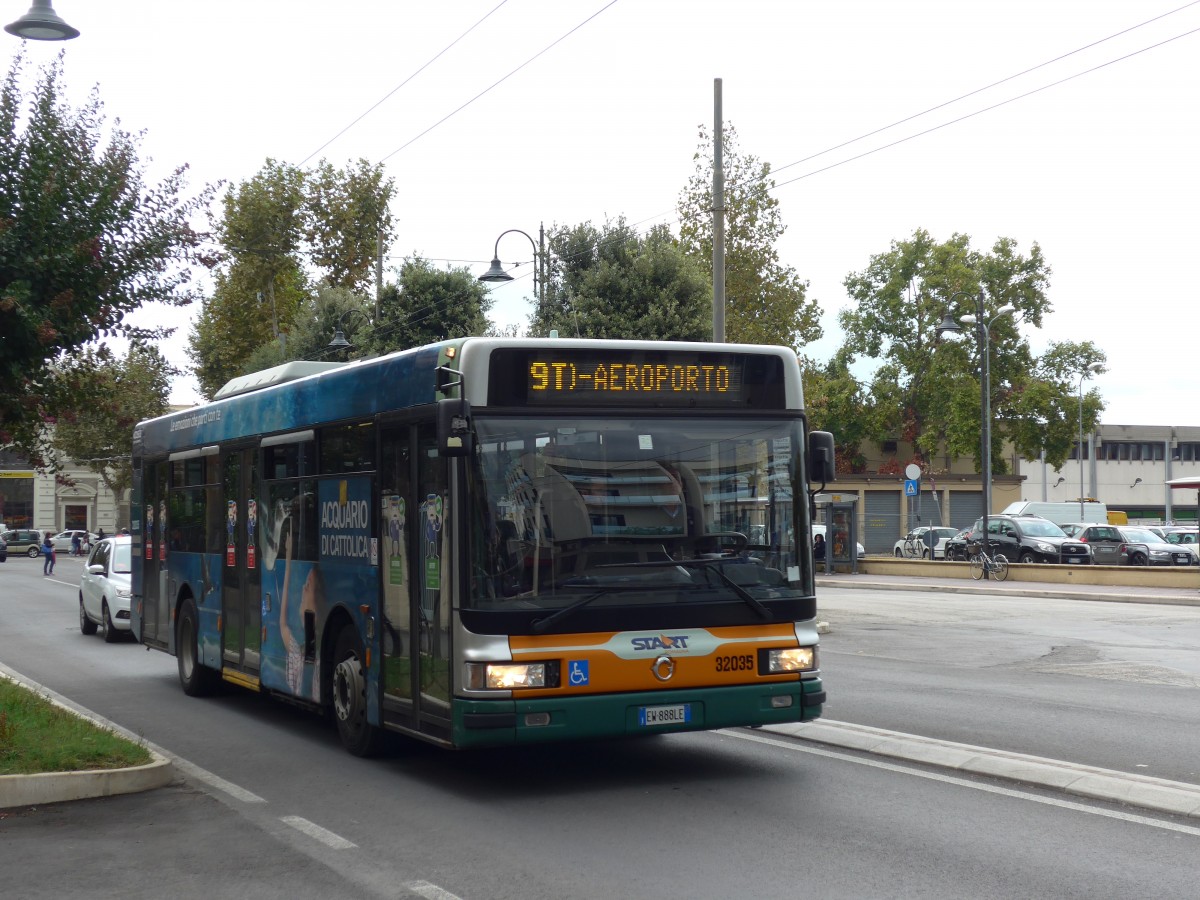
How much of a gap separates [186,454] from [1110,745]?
902 cm

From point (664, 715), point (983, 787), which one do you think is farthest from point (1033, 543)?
point (664, 715)

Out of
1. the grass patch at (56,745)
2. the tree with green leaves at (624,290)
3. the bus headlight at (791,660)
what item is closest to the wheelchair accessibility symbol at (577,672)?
the bus headlight at (791,660)

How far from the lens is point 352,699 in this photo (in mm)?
10000

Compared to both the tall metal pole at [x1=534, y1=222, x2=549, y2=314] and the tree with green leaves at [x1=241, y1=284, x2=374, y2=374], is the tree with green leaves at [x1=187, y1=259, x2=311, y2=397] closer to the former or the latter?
the tree with green leaves at [x1=241, y1=284, x2=374, y2=374]

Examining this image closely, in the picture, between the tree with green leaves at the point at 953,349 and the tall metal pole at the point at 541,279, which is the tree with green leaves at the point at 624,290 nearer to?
the tall metal pole at the point at 541,279

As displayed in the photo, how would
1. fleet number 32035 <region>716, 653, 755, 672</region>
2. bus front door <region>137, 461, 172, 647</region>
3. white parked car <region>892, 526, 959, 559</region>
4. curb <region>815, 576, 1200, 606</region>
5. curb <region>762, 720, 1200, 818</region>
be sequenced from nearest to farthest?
1. curb <region>762, 720, 1200, 818</region>
2. fleet number 32035 <region>716, 653, 755, 672</region>
3. bus front door <region>137, 461, 172, 647</region>
4. curb <region>815, 576, 1200, 606</region>
5. white parked car <region>892, 526, 959, 559</region>

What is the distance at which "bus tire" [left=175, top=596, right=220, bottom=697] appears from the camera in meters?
14.1

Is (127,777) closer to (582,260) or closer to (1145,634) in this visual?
(1145,634)

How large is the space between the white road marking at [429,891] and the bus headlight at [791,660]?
10.1 ft

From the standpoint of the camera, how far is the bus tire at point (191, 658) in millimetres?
14102

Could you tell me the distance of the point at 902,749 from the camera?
32.3ft

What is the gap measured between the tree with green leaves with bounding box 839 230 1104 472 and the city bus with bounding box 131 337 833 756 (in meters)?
63.1

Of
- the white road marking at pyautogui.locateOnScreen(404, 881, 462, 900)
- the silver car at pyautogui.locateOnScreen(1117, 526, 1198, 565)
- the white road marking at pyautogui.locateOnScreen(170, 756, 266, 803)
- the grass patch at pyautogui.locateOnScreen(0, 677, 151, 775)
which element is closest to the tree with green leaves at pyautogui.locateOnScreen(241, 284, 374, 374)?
the silver car at pyautogui.locateOnScreen(1117, 526, 1198, 565)

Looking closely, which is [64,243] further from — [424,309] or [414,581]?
[424,309]
